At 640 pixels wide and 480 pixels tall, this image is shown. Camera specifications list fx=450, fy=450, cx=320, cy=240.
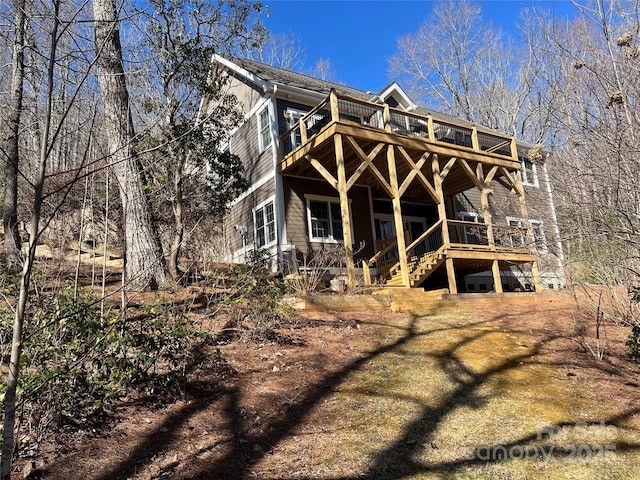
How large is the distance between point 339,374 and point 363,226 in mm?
10216

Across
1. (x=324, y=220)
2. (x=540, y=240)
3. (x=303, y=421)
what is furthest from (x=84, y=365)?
(x=324, y=220)

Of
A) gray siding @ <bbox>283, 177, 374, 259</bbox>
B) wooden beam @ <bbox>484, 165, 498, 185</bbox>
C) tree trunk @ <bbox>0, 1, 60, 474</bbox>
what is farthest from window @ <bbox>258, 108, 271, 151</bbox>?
tree trunk @ <bbox>0, 1, 60, 474</bbox>

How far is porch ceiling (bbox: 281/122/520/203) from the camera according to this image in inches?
466

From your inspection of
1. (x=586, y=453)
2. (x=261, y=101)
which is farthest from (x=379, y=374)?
(x=261, y=101)

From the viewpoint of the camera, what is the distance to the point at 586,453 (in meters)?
3.87

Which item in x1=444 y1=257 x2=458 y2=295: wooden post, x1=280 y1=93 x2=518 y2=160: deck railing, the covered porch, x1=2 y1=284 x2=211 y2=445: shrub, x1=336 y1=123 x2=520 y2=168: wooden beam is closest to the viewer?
x1=2 y1=284 x2=211 y2=445: shrub

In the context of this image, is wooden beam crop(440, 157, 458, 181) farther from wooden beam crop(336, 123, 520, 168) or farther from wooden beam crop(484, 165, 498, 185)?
wooden beam crop(484, 165, 498, 185)

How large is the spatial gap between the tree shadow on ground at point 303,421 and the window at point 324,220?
8399mm

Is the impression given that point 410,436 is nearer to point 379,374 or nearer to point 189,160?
point 379,374

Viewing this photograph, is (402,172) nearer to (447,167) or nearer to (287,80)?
(447,167)

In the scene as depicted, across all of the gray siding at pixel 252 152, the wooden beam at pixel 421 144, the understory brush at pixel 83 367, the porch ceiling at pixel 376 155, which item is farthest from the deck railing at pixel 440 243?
the understory brush at pixel 83 367

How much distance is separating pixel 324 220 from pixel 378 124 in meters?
4.10

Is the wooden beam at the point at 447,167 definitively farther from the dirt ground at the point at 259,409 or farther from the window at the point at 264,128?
the dirt ground at the point at 259,409

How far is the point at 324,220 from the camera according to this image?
14.6 metres
